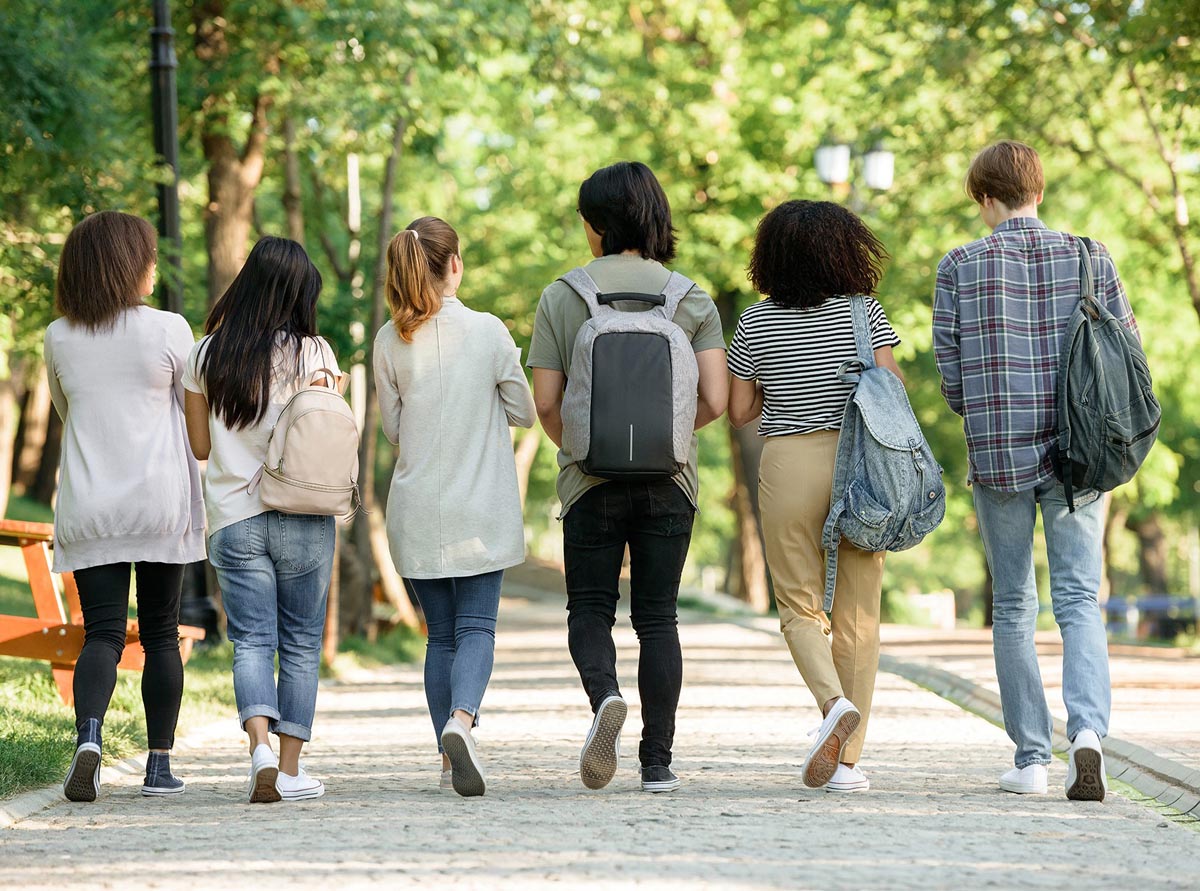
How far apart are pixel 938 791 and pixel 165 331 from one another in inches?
131

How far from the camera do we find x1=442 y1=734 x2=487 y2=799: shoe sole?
582cm

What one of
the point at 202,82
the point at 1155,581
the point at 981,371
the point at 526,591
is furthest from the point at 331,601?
the point at 1155,581

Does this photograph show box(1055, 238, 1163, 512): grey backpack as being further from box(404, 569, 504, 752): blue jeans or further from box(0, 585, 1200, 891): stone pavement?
box(404, 569, 504, 752): blue jeans

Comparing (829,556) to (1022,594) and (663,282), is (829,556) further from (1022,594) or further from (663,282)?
(663,282)

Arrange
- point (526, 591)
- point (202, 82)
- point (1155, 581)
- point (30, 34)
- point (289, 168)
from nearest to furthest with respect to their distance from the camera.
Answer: point (30, 34)
point (202, 82)
point (289, 168)
point (526, 591)
point (1155, 581)

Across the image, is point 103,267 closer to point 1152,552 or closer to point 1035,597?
point 1035,597

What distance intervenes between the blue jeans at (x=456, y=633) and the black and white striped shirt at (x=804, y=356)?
3.96 feet

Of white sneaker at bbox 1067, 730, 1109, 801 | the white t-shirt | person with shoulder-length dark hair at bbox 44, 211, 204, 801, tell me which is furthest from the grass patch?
white sneaker at bbox 1067, 730, 1109, 801

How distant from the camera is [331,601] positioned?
43.6 ft

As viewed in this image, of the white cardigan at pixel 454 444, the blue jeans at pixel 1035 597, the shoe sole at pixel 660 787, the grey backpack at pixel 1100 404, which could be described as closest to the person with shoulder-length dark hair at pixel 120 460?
the white cardigan at pixel 454 444

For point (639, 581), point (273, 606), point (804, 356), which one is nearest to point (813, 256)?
point (804, 356)

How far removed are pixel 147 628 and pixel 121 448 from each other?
0.69 meters

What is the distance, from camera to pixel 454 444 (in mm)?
6148

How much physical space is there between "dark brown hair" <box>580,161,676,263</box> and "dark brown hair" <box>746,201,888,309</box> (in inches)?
14.6
